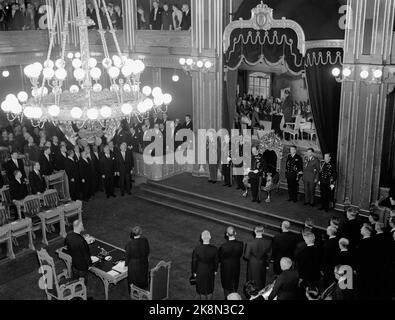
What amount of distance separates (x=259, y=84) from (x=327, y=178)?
21.4 feet

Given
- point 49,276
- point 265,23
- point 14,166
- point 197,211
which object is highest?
point 265,23

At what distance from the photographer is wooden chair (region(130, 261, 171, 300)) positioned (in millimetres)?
7800

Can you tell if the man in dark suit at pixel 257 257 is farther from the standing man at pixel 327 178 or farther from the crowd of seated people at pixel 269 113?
the crowd of seated people at pixel 269 113

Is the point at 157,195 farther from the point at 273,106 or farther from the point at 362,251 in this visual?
the point at 362,251

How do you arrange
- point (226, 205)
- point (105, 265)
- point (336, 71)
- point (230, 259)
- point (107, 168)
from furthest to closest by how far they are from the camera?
point (107, 168)
point (226, 205)
point (336, 71)
point (105, 265)
point (230, 259)

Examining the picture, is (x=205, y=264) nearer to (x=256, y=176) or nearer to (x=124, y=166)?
(x=256, y=176)

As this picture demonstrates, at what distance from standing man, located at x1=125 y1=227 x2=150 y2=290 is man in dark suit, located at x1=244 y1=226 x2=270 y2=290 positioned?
5.96 feet

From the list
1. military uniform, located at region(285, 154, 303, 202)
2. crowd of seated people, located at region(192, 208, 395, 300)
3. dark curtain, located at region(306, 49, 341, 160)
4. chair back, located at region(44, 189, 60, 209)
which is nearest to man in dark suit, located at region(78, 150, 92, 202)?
chair back, located at region(44, 189, 60, 209)

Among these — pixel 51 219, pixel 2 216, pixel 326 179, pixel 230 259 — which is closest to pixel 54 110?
pixel 230 259

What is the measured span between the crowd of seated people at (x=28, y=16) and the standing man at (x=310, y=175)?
8.94 meters

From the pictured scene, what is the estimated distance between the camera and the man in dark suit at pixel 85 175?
13.2 metres

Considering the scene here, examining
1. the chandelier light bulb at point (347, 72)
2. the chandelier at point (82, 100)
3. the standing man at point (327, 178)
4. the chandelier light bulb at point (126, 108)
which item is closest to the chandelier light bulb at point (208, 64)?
the chandelier light bulb at point (347, 72)

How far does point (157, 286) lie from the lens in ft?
26.3

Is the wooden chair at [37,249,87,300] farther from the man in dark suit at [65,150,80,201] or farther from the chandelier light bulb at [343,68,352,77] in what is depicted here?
the chandelier light bulb at [343,68,352,77]
